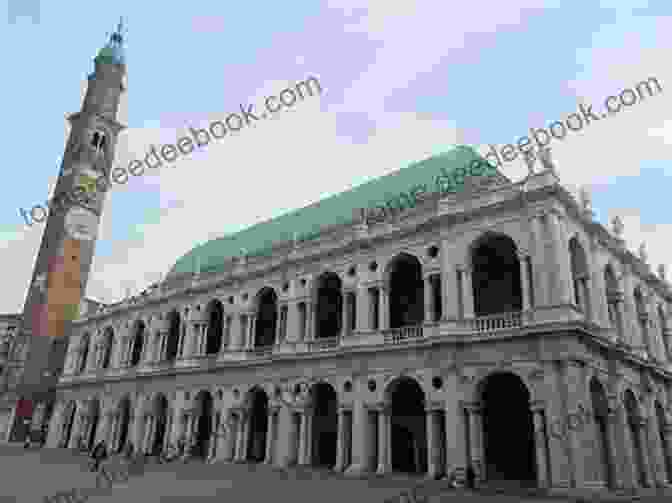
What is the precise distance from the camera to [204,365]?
35.9 meters

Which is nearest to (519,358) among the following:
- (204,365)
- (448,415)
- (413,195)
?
(448,415)

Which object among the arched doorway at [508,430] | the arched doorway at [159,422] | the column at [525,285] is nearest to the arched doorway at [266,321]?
the arched doorway at [159,422]

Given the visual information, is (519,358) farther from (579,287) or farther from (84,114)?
(84,114)

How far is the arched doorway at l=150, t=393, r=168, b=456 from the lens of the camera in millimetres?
38875

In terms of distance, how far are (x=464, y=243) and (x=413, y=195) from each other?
23.5 ft

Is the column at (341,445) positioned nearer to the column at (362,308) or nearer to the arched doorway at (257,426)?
the column at (362,308)

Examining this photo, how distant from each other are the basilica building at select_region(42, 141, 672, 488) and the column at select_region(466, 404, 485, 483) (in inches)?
3.1

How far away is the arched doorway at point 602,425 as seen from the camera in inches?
866

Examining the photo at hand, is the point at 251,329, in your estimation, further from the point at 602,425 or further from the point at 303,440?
the point at 602,425

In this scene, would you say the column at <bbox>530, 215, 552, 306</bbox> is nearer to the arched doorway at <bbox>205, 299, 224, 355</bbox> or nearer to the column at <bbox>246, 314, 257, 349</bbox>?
the column at <bbox>246, 314, 257, 349</bbox>

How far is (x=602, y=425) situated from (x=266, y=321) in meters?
22.5

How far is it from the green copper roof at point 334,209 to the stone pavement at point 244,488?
16.0m

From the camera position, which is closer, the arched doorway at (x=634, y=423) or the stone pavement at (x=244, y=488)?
the stone pavement at (x=244, y=488)

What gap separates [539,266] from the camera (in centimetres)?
2273
